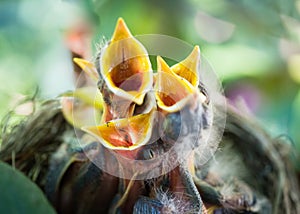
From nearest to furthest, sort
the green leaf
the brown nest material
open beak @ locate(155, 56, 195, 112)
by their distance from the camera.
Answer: open beak @ locate(155, 56, 195, 112) < the green leaf < the brown nest material

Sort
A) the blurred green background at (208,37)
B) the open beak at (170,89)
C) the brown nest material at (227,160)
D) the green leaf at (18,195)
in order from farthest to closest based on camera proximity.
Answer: the blurred green background at (208,37)
the brown nest material at (227,160)
the green leaf at (18,195)
the open beak at (170,89)

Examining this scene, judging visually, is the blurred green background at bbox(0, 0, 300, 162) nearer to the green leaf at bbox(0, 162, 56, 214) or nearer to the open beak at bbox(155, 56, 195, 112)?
the green leaf at bbox(0, 162, 56, 214)

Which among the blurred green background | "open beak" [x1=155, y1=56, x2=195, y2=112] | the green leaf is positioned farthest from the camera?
the blurred green background

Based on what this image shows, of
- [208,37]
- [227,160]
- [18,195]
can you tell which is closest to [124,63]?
[18,195]

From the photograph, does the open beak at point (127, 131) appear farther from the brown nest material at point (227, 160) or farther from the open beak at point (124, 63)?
the brown nest material at point (227, 160)

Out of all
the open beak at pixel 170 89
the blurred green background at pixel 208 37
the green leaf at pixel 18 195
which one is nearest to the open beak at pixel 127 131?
the open beak at pixel 170 89

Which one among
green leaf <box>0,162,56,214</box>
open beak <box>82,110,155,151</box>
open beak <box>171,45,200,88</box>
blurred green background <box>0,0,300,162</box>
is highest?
open beak <box>171,45,200,88</box>

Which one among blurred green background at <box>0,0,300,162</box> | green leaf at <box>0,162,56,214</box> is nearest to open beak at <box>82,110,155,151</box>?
green leaf at <box>0,162,56,214</box>
